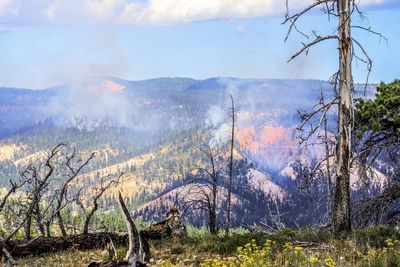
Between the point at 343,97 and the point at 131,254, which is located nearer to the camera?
the point at 131,254

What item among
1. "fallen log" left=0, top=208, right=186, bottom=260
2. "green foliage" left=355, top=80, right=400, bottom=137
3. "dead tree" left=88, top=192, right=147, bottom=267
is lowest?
"fallen log" left=0, top=208, right=186, bottom=260

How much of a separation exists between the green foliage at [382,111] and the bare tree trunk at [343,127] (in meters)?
3.32

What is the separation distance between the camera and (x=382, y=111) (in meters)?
20.0

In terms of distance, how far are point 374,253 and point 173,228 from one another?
34.0 feet

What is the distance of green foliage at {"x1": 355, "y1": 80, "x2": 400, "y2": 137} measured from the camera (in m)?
19.7

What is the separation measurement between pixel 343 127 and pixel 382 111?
4.35 m

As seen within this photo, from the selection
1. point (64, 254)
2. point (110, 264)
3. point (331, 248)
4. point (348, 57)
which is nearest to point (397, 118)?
point (348, 57)

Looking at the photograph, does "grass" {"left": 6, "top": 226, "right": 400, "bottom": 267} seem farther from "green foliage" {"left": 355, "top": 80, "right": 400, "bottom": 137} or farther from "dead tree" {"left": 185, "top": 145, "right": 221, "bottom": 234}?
"dead tree" {"left": 185, "top": 145, "right": 221, "bottom": 234}

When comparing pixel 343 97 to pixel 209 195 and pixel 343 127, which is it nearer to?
pixel 343 127

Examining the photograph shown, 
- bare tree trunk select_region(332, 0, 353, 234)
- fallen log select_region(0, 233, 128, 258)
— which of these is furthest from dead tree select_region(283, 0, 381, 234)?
fallen log select_region(0, 233, 128, 258)

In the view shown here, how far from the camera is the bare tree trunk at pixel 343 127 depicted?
637 inches

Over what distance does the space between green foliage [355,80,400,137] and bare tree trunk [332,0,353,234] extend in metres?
3.32

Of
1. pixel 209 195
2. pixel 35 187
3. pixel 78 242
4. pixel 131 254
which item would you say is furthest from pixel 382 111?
pixel 131 254

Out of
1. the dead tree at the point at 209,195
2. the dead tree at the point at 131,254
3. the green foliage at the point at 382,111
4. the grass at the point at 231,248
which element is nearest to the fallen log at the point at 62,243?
the grass at the point at 231,248
